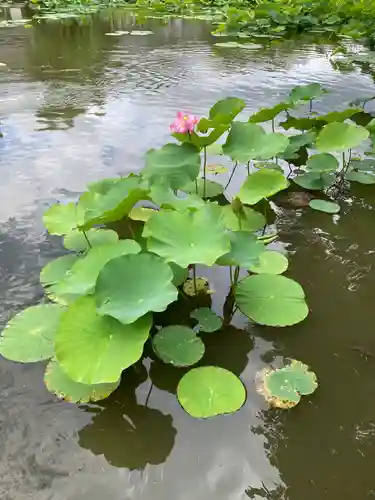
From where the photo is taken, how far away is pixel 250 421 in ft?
3.71

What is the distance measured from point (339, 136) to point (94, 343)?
58.5 inches

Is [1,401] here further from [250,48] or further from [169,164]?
[250,48]

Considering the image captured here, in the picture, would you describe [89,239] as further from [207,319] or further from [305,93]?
[305,93]

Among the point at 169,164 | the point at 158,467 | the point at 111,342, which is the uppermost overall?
the point at 169,164

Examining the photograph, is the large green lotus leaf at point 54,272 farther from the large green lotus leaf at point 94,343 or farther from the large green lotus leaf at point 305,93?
the large green lotus leaf at point 305,93

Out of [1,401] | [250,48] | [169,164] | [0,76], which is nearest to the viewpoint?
[1,401]

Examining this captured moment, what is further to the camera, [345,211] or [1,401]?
[345,211]

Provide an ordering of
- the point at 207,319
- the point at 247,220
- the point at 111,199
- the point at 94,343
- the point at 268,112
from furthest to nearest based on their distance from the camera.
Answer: the point at 268,112 < the point at 247,220 < the point at 111,199 < the point at 207,319 < the point at 94,343

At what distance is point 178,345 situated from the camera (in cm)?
127

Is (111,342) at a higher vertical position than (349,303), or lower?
higher

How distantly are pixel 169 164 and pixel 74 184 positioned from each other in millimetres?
621

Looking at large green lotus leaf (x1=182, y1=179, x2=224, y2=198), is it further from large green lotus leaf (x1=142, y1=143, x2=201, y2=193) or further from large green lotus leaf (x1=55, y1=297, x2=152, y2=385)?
large green lotus leaf (x1=55, y1=297, x2=152, y2=385)

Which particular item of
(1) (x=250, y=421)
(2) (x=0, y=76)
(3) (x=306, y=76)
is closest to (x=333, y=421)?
(1) (x=250, y=421)

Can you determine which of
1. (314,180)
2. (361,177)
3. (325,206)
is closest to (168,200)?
(325,206)
